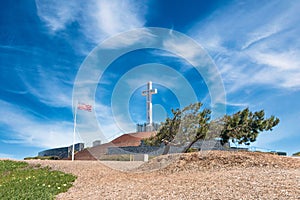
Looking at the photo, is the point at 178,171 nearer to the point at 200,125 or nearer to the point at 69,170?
the point at 69,170

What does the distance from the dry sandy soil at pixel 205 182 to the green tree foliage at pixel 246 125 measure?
402 inches

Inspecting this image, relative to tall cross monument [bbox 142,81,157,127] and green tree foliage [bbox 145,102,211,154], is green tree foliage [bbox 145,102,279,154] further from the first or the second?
tall cross monument [bbox 142,81,157,127]

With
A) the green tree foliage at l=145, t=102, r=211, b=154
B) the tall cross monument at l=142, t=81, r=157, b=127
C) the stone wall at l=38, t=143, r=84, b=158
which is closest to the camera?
the green tree foliage at l=145, t=102, r=211, b=154

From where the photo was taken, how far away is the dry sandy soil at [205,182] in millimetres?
6984

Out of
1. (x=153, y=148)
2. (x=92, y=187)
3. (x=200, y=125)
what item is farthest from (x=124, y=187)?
(x=153, y=148)

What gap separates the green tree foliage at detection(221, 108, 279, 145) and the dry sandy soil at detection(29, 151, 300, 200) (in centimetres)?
1021

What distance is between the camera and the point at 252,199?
20.7 feet

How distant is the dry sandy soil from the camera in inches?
275

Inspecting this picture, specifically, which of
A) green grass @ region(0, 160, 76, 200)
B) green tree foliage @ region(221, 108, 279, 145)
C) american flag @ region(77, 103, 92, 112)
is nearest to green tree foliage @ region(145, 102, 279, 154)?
green tree foliage @ region(221, 108, 279, 145)

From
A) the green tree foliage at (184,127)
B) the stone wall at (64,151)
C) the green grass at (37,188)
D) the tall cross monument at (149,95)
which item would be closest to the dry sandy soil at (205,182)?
the green grass at (37,188)

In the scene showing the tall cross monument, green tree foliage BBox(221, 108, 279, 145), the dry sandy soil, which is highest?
the tall cross monument

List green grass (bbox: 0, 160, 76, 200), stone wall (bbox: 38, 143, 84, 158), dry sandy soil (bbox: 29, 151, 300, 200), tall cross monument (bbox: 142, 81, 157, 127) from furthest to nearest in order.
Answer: stone wall (bbox: 38, 143, 84, 158), tall cross monument (bbox: 142, 81, 157, 127), green grass (bbox: 0, 160, 76, 200), dry sandy soil (bbox: 29, 151, 300, 200)

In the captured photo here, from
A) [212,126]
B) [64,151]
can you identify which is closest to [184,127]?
[212,126]

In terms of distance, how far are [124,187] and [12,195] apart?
316cm
